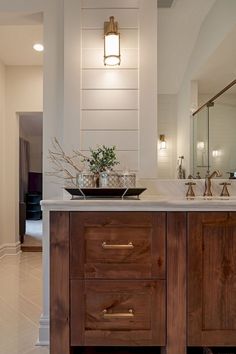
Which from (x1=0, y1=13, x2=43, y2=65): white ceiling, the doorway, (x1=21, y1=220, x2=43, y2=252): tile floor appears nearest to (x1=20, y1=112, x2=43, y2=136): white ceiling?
the doorway

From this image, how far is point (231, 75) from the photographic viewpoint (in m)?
2.05

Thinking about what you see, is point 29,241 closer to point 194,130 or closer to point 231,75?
point 194,130

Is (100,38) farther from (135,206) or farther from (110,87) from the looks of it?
(135,206)

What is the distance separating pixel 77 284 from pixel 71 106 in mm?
1158

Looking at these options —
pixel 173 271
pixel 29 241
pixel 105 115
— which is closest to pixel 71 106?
pixel 105 115

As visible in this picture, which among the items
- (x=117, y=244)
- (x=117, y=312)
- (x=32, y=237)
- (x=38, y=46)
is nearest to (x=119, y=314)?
(x=117, y=312)

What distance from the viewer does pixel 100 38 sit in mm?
2010

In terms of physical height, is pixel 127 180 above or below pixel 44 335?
above

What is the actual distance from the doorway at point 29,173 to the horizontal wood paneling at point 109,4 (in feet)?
5.87

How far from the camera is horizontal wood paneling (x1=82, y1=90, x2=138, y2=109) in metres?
2.00

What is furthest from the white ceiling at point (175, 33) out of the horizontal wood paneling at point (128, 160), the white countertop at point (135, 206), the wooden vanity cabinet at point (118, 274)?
the wooden vanity cabinet at point (118, 274)

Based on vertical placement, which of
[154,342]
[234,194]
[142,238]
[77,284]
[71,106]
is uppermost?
[71,106]

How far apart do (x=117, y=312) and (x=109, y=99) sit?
1.31m

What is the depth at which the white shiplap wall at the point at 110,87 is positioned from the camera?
1996 millimetres
